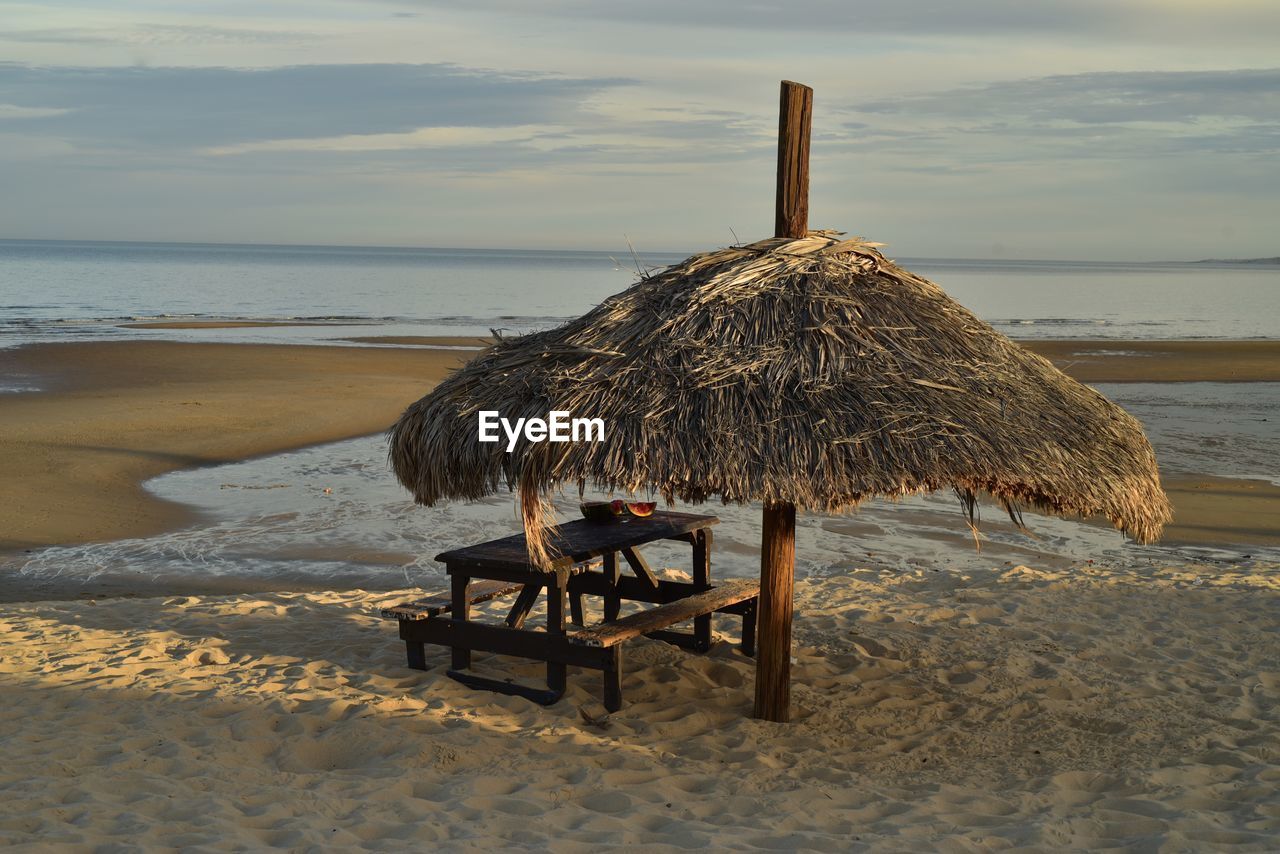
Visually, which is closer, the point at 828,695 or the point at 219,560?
the point at 828,695

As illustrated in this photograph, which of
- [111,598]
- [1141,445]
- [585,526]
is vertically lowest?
[111,598]

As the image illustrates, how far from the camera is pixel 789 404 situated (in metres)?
5.03

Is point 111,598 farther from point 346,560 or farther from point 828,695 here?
point 828,695

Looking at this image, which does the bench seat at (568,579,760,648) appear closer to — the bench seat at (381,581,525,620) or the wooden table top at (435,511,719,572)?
the wooden table top at (435,511,719,572)

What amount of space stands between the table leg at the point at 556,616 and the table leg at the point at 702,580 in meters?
1.17

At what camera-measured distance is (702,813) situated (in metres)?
4.68

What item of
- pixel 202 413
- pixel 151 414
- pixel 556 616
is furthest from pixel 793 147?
pixel 151 414

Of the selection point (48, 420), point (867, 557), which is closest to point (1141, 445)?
point (867, 557)

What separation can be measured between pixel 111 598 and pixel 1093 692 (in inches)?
260

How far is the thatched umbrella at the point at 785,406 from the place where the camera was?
16.1 ft

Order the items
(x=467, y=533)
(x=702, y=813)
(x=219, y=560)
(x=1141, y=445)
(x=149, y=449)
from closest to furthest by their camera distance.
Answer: (x=702, y=813) < (x=1141, y=445) < (x=219, y=560) < (x=467, y=533) < (x=149, y=449)

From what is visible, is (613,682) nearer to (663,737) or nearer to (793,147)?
(663,737)

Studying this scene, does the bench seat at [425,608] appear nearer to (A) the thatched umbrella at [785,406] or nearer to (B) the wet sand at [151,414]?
(A) the thatched umbrella at [785,406]

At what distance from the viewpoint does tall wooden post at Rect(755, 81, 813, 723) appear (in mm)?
5566
